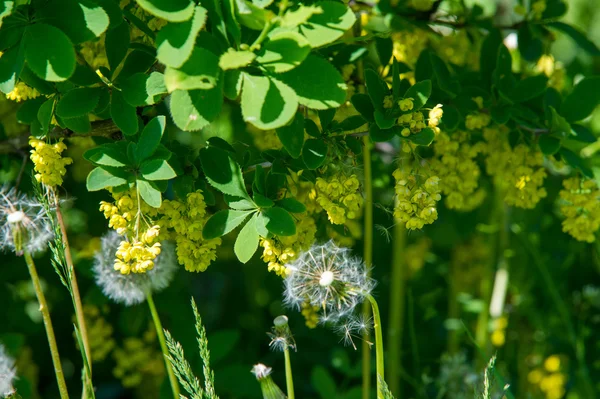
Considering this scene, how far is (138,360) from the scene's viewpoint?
6.99ft

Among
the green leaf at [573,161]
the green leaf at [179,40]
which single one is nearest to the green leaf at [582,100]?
the green leaf at [573,161]

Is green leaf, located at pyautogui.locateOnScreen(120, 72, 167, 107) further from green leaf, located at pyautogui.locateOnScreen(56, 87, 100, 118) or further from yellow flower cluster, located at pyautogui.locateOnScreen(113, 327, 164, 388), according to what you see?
yellow flower cluster, located at pyautogui.locateOnScreen(113, 327, 164, 388)

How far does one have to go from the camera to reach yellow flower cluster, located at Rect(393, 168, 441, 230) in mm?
1267

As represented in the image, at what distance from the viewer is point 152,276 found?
1.63m

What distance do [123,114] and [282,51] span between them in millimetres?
398

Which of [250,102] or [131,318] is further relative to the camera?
[131,318]

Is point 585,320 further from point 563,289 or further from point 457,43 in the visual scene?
point 457,43

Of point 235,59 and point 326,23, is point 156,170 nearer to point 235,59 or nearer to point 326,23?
point 235,59

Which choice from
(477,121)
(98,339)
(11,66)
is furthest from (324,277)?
(98,339)

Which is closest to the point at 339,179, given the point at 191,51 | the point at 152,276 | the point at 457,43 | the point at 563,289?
the point at 191,51

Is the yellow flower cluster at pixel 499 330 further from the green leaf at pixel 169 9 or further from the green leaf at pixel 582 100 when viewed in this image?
the green leaf at pixel 169 9

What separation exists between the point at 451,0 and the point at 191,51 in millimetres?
1138

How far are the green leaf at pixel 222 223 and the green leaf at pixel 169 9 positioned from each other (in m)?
0.40

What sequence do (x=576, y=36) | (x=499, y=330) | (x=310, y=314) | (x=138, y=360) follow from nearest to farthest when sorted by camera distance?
(x=310, y=314) → (x=576, y=36) → (x=138, y=360) → (x=499, y=330)
